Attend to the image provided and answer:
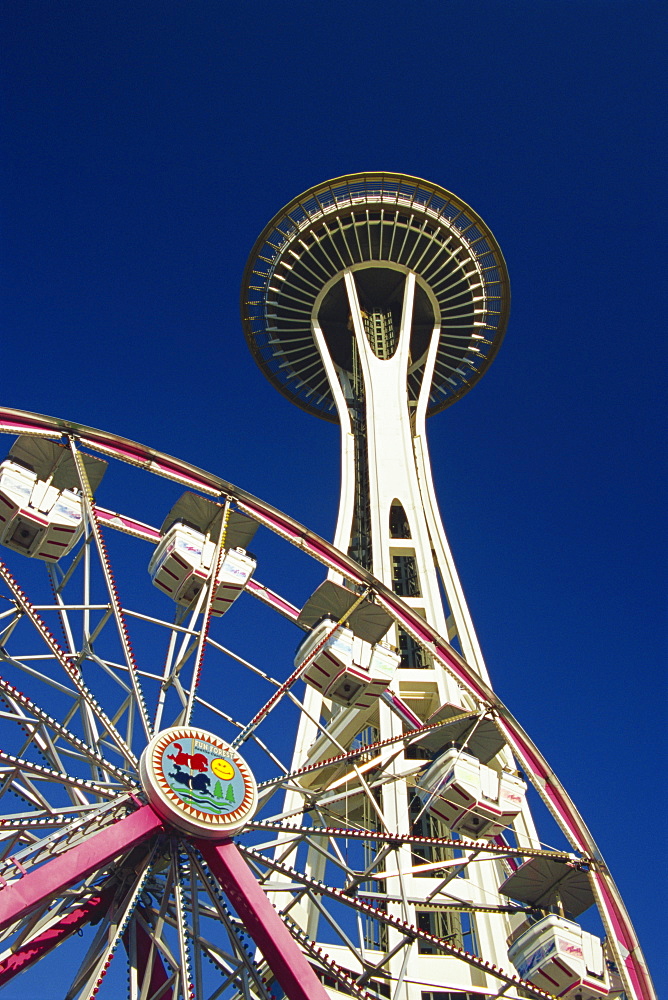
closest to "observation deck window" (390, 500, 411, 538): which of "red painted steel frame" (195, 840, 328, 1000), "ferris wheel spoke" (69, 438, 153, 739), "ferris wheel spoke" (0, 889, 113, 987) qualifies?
"ferris wheel spoke" (69, 438, 153, 739)

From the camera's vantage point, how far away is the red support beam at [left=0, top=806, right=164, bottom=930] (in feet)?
29.9

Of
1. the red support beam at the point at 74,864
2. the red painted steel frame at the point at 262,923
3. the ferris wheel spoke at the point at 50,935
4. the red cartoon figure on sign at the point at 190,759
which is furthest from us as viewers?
the red cartoon figure on sign at the point at 190,759

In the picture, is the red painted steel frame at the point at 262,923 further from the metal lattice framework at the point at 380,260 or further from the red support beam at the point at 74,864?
the metal lattice framework at the point at 380,260

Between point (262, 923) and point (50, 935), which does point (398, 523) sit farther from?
point (262, 923)

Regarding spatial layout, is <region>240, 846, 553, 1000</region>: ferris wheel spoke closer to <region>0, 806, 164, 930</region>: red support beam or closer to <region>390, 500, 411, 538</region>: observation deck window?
<region>0, 806, 164, 930</region>: red support beam

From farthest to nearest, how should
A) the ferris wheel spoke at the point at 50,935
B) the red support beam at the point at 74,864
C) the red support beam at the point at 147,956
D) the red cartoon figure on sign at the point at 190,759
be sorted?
the red support beam at the point at 147,956, the red cartoon figure on sign at the point at 190,759, the ferris wheel spoke at the point at 50,935, the red support beam at the point at 74,864

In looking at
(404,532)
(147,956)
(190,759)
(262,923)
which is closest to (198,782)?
(190,759)

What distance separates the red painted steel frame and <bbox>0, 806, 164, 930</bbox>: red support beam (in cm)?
80

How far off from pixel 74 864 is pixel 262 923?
88.6 inches

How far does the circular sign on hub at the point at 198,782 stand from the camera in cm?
1102

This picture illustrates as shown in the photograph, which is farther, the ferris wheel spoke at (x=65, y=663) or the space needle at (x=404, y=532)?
the space needle at (x=404, y=532)

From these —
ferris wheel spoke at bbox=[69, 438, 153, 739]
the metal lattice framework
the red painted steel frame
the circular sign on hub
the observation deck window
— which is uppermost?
the metal lattice framework

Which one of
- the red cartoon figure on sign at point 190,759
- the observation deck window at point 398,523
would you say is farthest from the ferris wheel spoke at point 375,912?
the observation deck window at point 398,523

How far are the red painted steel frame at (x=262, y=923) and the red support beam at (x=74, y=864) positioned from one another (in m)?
0.80
